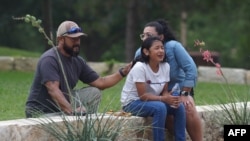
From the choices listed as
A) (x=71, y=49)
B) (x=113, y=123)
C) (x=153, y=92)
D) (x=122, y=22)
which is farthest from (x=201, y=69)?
(x=122, y=22)

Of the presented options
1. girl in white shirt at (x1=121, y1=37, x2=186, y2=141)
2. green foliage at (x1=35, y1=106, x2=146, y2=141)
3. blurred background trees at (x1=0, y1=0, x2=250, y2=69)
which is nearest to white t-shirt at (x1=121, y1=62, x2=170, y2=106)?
girl in white shirt at (x1=121, y1=37, x2=186, y2=141)

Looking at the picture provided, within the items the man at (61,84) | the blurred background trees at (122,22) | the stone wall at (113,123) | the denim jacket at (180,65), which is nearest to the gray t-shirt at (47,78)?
the man at (61,84)

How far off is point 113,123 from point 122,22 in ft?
81.5

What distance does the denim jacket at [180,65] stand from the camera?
22.2ft

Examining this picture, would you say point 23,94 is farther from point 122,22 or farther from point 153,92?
point 122,22

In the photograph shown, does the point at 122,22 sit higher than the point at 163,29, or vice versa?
the point at 163,29

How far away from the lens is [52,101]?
6.22 meters

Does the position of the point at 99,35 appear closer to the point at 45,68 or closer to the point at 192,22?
the point at 192,22

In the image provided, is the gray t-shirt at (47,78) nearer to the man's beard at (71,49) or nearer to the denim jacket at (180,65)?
the man's beard at (71,49)

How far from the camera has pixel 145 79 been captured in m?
6.51

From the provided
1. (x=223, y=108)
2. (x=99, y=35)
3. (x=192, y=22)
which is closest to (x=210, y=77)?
(x=223, y=108)

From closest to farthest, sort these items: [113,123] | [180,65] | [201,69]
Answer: [113,123] < [180,65] < [201,69]

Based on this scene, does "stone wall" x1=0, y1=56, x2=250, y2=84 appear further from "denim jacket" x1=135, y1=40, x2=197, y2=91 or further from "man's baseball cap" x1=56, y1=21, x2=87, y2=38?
"man's baseball cap" x1=56, y1=21, x2=87, y2=38

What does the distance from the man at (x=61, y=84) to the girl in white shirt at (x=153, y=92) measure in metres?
0.33
